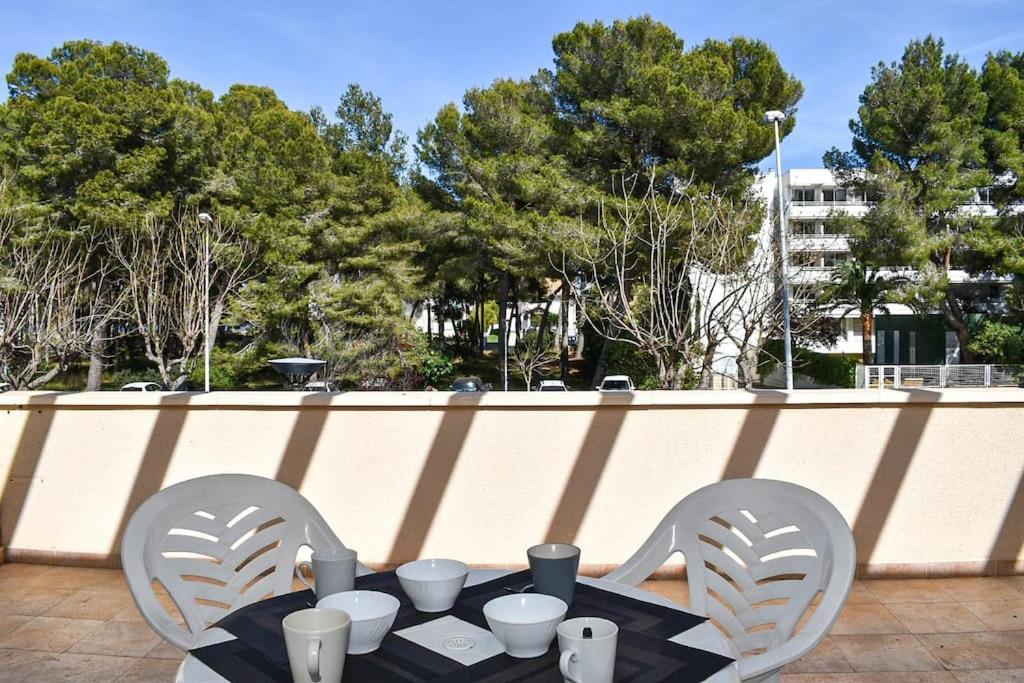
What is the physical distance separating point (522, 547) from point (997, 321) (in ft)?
79.8

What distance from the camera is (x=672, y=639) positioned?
1359 mm

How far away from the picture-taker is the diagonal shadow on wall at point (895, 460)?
360 centimetres

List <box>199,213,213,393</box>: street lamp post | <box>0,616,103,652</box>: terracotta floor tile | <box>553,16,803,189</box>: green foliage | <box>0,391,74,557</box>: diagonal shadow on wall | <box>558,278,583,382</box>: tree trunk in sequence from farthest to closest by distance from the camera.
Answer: <box>558,278,583,382</box>: tree trunk
<box>199,213,213,393</box>: street lamp post
<box>553,16,803,189</box>: green foliage
<box>0,391,74,557</box>: diagonal shadow on wall
<box>0,616,103,652</box>: terracotta floor tile

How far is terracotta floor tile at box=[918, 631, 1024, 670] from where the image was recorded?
269 centimetres

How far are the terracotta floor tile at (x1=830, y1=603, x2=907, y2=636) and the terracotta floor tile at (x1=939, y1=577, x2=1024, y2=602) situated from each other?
44 cm

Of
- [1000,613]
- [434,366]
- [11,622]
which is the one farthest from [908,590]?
[434,366]

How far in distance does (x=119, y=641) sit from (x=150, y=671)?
0.39 metres

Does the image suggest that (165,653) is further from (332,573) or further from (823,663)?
(823,663)

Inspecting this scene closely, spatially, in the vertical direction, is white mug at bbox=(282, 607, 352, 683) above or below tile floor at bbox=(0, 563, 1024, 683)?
above

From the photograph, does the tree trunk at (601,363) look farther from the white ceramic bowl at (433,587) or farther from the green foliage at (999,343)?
the white ceramic bowl at (433,587)

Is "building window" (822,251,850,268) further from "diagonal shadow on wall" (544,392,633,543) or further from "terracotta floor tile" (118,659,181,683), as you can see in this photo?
"terracotta floor tile" (118,659,181,683)

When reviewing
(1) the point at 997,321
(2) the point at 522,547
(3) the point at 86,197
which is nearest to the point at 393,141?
(3) the point at 86,197

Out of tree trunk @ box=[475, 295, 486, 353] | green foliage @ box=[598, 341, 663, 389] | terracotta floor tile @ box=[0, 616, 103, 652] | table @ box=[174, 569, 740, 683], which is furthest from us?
tree trunk @ box=[475, 295, 486, 353]

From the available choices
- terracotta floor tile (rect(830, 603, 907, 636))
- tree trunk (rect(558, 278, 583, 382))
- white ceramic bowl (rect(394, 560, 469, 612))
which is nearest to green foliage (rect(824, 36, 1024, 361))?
tree trunk (rect(558, 278, 583, 382))
